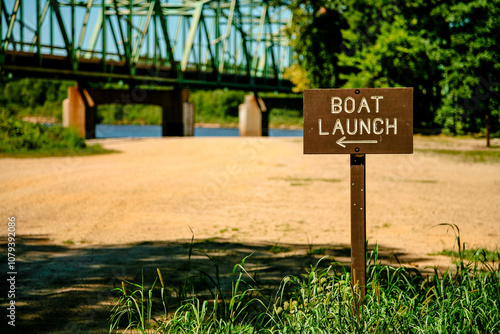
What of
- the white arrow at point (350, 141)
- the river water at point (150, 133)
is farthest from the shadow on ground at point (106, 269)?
the river water at point (150, 133)

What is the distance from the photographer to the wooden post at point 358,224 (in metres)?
3.77

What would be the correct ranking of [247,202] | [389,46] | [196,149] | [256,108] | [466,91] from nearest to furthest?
[466,91] < [247,202] < [389,46] < [196,149] < [256,108]

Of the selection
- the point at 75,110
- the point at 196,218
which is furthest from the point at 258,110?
the point at 196,218

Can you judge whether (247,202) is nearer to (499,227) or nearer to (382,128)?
(499,227)

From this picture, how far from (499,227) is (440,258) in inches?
108

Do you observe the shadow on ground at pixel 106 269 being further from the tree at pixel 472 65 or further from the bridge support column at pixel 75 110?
the bridge support column at pixel 75 110

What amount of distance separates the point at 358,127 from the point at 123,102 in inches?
1447

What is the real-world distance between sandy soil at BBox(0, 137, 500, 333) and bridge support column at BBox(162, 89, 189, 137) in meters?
23.9

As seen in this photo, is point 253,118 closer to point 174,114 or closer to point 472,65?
point 174,114

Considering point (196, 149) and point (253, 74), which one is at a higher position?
point (253, 74)

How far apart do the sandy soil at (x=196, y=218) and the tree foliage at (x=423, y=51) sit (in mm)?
1733

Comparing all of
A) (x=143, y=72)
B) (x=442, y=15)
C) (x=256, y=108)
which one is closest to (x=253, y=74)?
(x=256, y=108)

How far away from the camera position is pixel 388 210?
9844 millimetres

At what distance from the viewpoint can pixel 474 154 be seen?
24.5 meters
